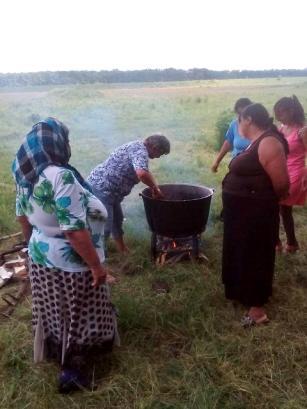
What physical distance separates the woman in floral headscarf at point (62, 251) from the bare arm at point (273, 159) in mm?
1211

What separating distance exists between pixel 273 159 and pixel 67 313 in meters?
1.71

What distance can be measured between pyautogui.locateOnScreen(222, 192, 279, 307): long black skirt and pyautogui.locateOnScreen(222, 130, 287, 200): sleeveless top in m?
0.05

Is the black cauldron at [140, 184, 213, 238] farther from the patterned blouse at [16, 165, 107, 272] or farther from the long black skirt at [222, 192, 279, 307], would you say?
the patterned blouse at [16, 165, 107, 272]

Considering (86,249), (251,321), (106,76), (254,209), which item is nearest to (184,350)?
(251,321)

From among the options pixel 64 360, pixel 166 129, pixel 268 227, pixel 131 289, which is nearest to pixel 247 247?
pixel 268 227

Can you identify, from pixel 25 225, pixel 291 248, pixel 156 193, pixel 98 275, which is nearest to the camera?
pixel 98 275

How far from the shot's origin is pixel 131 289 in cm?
395

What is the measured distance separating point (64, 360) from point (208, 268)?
7.13 feet

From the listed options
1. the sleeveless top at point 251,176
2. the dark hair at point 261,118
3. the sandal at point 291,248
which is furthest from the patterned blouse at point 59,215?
the sandal at point 291,248

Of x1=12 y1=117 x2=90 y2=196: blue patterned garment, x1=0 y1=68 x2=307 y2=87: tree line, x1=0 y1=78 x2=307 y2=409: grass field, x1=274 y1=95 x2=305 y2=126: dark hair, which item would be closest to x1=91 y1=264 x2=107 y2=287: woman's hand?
x1=12 y1=117 x2=90 y2=196: blue patterned garment

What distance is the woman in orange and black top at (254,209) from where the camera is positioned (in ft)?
9.37

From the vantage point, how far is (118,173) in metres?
4.09

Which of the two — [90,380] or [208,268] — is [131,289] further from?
[90,380]

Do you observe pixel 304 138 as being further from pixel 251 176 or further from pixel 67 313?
pixel 67 313
